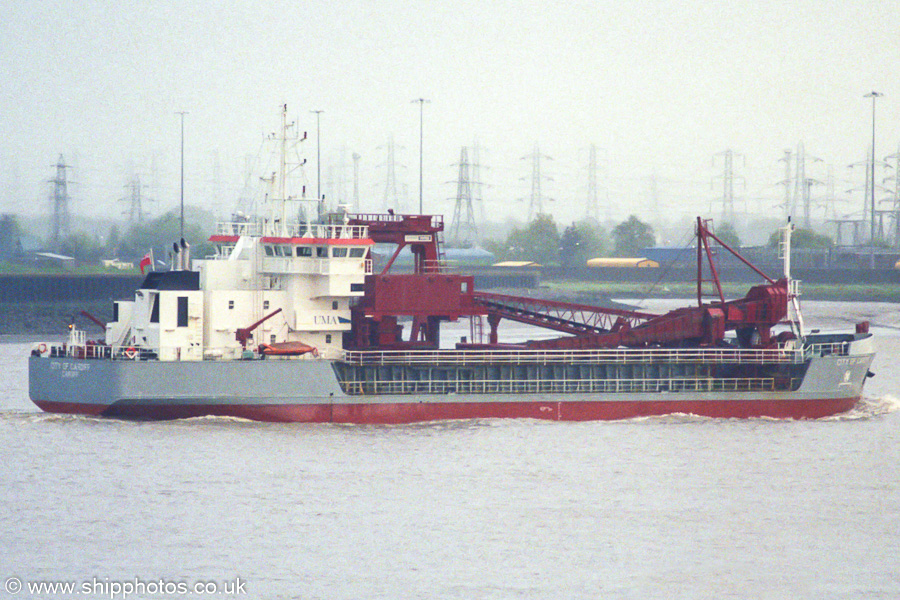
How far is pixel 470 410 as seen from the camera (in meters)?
42.7

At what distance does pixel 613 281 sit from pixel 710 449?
9400cm

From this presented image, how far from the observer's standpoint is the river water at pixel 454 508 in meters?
25.0

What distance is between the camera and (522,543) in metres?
27.2

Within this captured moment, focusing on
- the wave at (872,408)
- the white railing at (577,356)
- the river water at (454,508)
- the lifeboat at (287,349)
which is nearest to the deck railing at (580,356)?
the white railing at (577,356)

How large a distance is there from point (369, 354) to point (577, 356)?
7.92 m

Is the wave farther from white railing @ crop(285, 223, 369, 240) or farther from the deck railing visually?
white railing @ crop(285, 223, 369, 240)

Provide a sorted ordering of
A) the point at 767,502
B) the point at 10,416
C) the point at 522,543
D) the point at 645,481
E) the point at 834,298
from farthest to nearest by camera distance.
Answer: the point at 834,298 → the point at 10,416 → the point at 645,481 → the point at 767,502 → the point at 522,543

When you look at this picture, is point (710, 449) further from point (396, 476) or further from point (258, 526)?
point (258, 526)

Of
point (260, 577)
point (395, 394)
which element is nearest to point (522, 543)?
point (260, 577)

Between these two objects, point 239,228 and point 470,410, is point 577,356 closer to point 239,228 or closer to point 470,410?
point 470,410

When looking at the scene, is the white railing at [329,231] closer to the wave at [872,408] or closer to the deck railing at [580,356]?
the deck railing at [580,356]

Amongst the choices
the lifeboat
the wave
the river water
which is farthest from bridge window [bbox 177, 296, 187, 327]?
the wave

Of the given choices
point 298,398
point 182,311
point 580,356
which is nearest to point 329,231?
point 182,311

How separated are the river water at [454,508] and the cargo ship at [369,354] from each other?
1.14 metres
